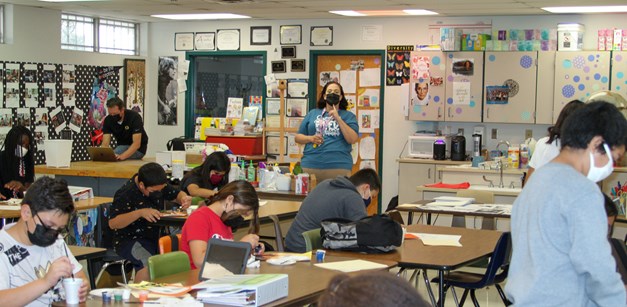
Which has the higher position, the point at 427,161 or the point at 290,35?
the point at 290,35

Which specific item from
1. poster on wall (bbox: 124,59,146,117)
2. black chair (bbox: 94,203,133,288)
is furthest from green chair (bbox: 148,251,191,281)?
poster on wall (bbox: 124,59,146,117)

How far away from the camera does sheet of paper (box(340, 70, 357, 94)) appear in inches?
480

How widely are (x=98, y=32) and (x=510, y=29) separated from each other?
19.0ft

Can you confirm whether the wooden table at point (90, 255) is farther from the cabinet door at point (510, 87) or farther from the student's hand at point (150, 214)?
the cabinet door at point (510, 87)

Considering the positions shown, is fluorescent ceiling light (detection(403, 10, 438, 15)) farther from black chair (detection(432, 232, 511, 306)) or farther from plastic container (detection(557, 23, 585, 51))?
black chair (detection(432, 232, 511, 306))

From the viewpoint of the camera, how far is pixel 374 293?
1.59m

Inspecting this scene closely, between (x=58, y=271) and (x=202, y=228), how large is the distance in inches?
60.1

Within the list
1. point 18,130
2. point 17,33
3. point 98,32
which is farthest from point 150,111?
point 18,130

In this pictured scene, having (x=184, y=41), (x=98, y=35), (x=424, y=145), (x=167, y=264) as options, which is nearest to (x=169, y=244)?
(x=167, y=264)

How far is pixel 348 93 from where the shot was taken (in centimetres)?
1225

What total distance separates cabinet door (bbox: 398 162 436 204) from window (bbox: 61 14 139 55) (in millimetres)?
4742

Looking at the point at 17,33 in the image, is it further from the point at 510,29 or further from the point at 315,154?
the point at 510,29

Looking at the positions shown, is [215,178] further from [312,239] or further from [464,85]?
[464,85]

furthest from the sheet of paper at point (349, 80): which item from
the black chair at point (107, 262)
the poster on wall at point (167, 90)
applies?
the black chair at point (107, 262)
